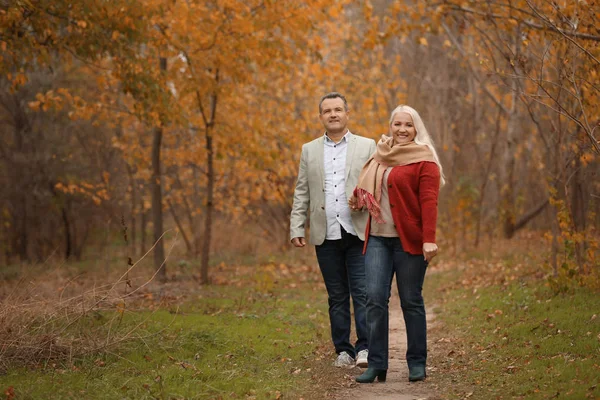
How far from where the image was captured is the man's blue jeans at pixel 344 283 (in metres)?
6.03

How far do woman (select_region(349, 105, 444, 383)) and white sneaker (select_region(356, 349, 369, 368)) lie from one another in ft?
0.94

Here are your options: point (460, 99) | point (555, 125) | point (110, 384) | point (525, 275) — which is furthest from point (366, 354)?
point (460, 99)

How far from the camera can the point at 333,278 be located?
614 cm

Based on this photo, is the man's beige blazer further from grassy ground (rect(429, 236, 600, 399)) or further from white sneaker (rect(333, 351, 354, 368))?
grassy ground (rect(429, 236, 600, 399))

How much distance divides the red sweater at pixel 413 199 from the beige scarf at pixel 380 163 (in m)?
0.06

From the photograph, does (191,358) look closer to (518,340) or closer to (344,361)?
(344,361)

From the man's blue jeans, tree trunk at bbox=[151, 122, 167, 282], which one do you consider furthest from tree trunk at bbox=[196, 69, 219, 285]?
the man's blue jeans

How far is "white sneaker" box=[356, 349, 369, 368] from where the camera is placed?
5.86 metres

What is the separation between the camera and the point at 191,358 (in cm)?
621

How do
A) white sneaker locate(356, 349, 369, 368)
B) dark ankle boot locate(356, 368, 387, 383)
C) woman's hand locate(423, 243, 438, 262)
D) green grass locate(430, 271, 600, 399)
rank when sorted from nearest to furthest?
green grass locate(430, 271, 600, 399) → woman's hand locate(423, 243, 438, 262) → dark ankle boot locate(356, 368, 387, 383) → white sneaker locate(356, 349, 369, 368)

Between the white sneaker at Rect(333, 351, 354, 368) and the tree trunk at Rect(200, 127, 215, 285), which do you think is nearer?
the white sneaker at Rect(333, 351, 354, 368)

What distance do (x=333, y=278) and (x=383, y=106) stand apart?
9451mm

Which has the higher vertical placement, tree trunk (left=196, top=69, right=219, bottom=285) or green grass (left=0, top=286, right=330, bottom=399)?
tree trunk (left=196, top=69, right=219, bottom=285)

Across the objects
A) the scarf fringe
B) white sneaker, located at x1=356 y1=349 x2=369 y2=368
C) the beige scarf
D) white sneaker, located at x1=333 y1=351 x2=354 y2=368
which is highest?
the beige scarf
